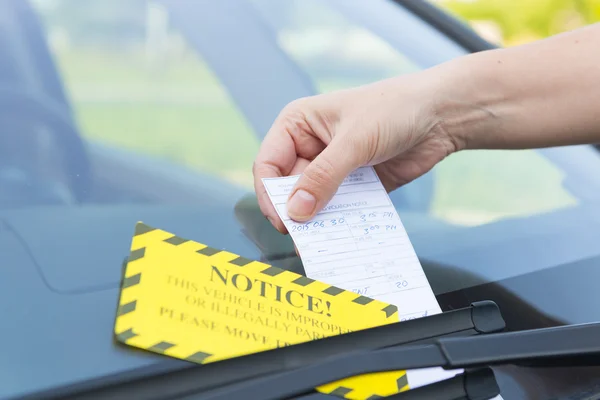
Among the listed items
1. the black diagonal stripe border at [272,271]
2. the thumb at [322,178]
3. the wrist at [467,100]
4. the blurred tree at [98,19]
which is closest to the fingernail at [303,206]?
the thumb at [322,178]

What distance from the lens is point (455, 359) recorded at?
26.0 inches

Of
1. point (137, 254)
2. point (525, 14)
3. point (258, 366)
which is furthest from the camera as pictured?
point (525, 14)

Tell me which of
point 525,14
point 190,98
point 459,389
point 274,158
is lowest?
point 459,389

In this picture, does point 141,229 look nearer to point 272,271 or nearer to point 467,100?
point 272,271

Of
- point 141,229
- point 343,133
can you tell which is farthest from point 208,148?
point 141,229

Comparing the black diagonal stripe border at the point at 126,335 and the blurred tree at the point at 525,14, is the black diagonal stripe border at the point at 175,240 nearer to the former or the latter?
the black diagonal stripe border at the point at 126,335

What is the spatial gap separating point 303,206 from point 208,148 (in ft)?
1.41

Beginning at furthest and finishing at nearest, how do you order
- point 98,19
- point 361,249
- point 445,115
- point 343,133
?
point 98,19
point 445,115
point 343,133
point 361,249

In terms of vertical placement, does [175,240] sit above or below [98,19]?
below

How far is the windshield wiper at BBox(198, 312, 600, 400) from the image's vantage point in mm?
625

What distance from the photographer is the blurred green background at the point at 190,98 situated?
1.15 m

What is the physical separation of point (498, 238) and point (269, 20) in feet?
2.22

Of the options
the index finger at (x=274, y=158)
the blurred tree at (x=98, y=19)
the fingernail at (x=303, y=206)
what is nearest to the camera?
the fingernail at (x=303, y=206)

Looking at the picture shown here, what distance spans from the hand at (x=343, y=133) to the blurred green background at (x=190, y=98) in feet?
0.29
